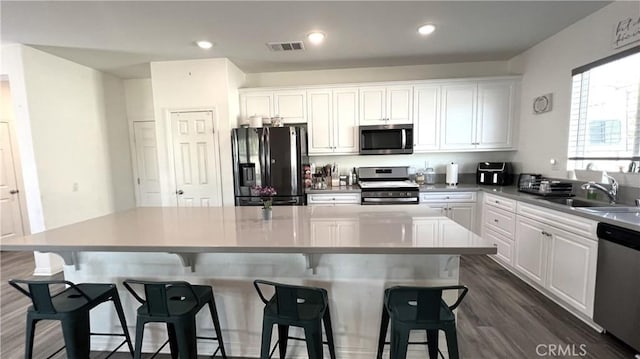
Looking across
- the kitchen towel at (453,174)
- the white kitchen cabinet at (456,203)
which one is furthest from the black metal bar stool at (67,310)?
the kitchen towel at (453,174)

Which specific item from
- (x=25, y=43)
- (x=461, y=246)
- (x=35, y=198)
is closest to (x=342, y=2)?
(x=461, y=246)

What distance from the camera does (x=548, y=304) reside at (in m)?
2.53

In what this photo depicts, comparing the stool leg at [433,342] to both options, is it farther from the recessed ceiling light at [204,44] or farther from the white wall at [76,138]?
the white wall at [76,138]

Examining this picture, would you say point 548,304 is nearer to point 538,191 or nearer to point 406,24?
point 538,191

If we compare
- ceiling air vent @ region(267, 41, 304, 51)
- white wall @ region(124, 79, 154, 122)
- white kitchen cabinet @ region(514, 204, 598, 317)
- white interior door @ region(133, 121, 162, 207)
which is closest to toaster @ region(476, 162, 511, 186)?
white kitchen cabinet @ region(514, 204, 598, 317)

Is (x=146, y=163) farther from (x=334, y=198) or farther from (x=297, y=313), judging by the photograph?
(x=297, y=313)

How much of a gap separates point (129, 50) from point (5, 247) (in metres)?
2.59

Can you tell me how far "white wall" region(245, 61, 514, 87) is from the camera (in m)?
4.05

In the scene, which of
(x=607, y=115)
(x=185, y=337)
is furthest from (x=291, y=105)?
(x=607, y=115)

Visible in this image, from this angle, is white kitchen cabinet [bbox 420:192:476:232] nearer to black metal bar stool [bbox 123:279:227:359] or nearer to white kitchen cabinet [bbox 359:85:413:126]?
white kitchen cabinet [bbox 359:85:413:126]

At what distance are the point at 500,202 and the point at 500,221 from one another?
0.22m

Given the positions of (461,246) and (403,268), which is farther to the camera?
(403,268)

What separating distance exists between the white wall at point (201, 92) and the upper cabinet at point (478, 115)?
9.54 feet

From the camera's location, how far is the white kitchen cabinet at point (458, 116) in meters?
3.79
